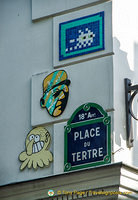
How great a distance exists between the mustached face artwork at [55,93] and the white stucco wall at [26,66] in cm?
23

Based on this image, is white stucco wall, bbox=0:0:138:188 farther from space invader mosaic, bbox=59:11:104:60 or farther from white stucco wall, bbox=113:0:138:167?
space invader mosaic, bbox=59:11:104:60

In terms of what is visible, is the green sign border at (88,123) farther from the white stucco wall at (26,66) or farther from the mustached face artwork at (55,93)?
the mustached face artwork at (55,93)

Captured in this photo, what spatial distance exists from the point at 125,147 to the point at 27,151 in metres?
1.64

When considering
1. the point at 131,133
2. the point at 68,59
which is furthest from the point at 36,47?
the point at 131,133

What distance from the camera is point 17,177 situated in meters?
11.4

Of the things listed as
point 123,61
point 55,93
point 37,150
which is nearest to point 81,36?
point 123,61

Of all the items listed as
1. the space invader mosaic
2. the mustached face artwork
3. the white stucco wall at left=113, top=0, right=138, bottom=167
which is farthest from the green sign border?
the space invader mosaic

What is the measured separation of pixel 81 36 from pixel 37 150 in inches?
75.8

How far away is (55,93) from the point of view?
11.4m

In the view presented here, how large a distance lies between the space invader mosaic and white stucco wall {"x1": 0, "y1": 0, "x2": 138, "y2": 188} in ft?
0.78

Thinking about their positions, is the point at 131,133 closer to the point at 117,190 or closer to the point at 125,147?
the point at 125,147

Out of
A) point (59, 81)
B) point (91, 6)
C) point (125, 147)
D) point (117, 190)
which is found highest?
point (91, 6)

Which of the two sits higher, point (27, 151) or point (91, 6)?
point (91, 6)

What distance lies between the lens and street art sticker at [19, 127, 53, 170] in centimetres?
1118
